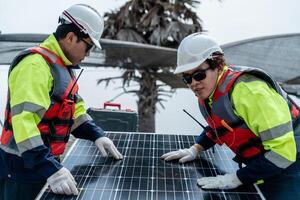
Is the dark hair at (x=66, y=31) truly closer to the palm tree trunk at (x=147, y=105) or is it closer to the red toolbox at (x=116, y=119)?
the red toolbox at (x=116, y=119)

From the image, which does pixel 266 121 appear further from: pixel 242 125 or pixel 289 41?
pixel 289 41

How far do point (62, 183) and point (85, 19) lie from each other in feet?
4.17

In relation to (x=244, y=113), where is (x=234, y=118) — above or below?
below

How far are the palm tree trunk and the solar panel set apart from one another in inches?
330

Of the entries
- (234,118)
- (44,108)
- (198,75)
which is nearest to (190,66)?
(198,75)

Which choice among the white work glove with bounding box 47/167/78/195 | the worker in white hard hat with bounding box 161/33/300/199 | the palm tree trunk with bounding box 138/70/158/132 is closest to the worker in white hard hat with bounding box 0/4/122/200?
the white work glove with bounding box 47/167/78/195

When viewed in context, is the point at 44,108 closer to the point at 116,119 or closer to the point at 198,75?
the point at 198,75

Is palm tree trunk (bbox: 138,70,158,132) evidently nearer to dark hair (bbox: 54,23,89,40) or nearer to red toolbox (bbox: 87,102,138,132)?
red toolbox (bbox: 87,102,138,132)

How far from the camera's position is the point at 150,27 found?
1305 cm

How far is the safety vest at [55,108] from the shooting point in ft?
9.53

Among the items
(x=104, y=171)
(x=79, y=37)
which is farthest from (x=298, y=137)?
(x=79, y=37)

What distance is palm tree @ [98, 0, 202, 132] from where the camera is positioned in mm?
12742

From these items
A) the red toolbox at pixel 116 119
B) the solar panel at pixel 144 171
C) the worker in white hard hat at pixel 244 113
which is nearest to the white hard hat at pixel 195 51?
the worker in white hard hat at pixel 244 113

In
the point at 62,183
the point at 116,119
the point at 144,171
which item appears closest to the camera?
the point at 62,183
